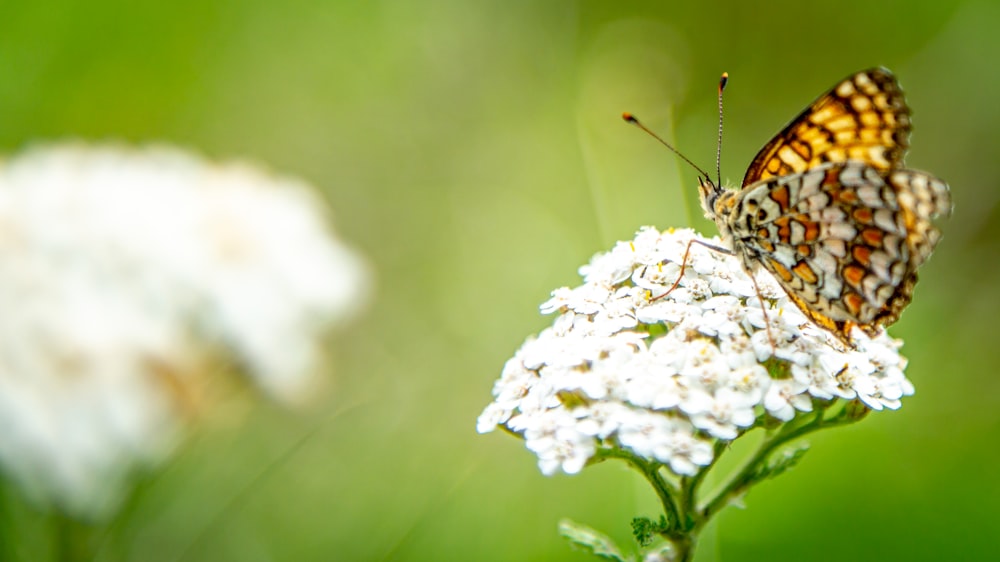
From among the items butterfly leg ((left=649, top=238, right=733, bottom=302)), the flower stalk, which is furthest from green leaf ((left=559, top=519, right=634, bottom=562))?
butterfly leg ((left=649, top=238, right=733, bottom=302))

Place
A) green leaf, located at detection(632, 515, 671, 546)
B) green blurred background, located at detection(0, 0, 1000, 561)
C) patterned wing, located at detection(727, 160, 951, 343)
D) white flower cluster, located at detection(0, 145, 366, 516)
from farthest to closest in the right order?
1. green blurred background, located at detection(0, 0, 1000, 561)
2. white flower cluster, located at detection(0, 145, 366, 516)
3. patterned wing, located at detection(727, 160, 951, 343)
4. green leaf, located at detection(632, 515, 671, 546)

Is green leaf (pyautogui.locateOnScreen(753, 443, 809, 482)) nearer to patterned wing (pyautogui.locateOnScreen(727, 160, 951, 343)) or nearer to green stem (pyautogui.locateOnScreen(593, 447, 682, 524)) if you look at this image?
green stem (pyautogui.locateOnScreen(593, 447, 682, 524))

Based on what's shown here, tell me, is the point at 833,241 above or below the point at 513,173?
below

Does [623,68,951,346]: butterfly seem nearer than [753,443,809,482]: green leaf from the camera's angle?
No

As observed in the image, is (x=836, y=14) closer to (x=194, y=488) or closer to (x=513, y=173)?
(x=513, y=173)

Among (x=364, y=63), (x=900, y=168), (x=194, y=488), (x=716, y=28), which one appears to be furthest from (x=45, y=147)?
(x=716, y=28)

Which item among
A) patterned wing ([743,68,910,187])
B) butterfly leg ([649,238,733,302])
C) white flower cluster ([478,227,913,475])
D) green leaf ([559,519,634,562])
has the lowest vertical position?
green leaf ([559,519,634,562])

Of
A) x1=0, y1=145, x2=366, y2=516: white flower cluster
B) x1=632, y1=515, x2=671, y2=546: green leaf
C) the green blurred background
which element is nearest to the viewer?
x1=632, y1=515, x2=671, y2=546: green leaf

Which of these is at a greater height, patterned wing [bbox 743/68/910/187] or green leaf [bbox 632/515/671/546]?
patterned wing [bbox 743/68/910/187]
